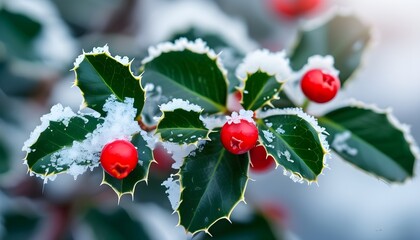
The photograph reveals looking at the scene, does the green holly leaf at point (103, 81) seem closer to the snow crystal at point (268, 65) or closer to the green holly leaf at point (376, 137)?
the snow crystal at point (268, 65)

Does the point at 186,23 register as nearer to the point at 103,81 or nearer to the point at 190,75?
the point at 190,75

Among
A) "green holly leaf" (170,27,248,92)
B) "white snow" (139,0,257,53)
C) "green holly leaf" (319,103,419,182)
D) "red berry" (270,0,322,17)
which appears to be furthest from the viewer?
"red berry" (270,0,322,17)

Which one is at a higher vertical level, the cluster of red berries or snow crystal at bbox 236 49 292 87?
snow crystal at bbox 236 49 292 87

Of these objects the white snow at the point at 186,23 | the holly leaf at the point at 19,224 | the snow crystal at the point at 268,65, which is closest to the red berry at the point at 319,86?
the snow crystal at the point at 268,65

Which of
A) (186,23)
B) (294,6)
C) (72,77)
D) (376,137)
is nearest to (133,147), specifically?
(376,137)

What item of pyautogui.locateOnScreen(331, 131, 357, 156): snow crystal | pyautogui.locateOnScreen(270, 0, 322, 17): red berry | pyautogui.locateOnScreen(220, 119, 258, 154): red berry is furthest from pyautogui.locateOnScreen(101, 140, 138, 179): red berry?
pyautogui.locateOnScreen(270, 0, 322, 17): red berry

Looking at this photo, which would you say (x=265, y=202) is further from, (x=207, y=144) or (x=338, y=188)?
(x=207, y=144)

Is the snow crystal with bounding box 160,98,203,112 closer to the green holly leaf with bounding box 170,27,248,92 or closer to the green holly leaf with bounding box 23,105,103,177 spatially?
the green holly leaf with bounding box 23,105,103,177
